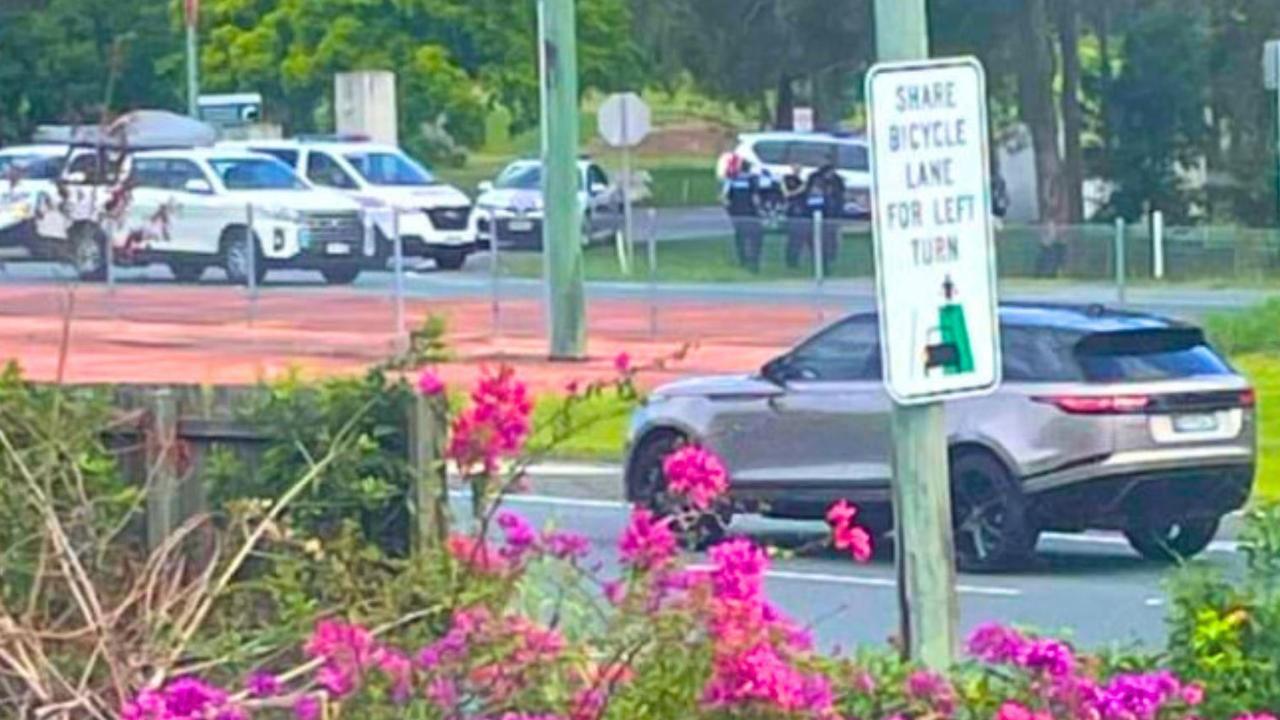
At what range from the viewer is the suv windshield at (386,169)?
52.0 m

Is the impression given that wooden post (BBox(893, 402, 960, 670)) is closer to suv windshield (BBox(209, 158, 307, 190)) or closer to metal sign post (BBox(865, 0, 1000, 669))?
metal sign post (BBox(865, 0, 1000, 669))

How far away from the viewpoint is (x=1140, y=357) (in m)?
19.1

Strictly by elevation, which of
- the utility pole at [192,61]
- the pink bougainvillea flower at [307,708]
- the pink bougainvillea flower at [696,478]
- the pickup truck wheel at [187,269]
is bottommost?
the pickup truck wheel at [187,269]

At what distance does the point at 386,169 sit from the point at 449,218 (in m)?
1.61

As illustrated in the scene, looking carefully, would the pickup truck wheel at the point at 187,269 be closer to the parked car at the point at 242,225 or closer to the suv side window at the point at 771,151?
the parked car at the point at 242,225

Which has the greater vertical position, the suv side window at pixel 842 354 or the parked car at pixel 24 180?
the parked car at pixel 24 180

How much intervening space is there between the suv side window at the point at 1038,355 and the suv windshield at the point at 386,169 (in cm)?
3305

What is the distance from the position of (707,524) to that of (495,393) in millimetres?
1384

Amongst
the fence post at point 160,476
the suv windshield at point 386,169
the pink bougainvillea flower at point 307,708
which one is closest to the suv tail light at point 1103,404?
the fence post at point 160,476

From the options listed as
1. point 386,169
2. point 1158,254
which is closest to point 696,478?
point 1158,254

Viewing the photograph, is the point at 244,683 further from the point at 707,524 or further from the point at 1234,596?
the point at 1234,596

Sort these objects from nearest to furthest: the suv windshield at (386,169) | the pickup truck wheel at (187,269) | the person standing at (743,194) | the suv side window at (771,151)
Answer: the pickup truck wheel at (187,269) < the suv windshield at (386,169) < the person standing at (743,194) < the suv side window at (771,151)

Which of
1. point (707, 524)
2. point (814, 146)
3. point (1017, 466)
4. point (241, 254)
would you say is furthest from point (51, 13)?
point (707, 524)

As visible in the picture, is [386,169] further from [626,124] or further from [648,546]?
[648,546]
